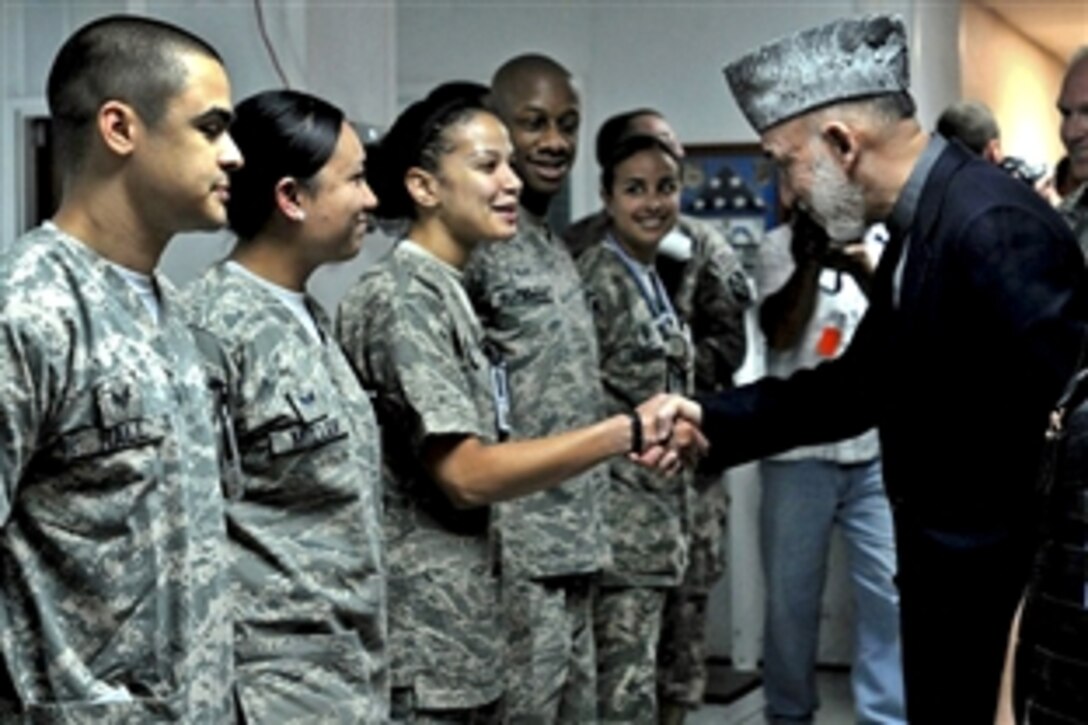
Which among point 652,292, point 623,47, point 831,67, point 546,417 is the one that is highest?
point 623,47

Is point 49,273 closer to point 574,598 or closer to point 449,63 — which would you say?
point 574,598

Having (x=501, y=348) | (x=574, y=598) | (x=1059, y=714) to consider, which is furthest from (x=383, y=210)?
(x=1059, y=714)

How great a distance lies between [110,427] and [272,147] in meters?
0.96

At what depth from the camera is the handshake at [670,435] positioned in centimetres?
373

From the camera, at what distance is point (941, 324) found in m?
3.06

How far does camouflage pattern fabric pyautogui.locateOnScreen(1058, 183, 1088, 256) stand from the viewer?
400 cm

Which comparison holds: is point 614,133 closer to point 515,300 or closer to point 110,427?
point 515,300

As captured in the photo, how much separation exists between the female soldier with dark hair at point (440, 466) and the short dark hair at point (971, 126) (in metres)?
2.18

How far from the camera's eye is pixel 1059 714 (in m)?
2.16

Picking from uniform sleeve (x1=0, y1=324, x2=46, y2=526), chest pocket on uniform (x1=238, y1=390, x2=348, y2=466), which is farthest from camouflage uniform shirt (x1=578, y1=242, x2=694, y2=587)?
uniform sleeve (x1=0, y1=324, x2=46, y2=526)

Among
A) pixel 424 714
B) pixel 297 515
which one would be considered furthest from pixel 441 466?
pixel 297 515

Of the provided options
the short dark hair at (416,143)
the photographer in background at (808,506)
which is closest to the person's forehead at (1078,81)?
the photographer in background at (808,506)

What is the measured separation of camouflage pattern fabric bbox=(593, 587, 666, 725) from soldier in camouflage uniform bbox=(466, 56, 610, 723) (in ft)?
0.98

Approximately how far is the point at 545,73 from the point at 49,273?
253 cm
